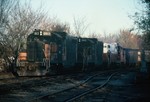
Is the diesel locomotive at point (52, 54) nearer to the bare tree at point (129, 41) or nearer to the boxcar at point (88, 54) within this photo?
the boxcar at point (88, 54)

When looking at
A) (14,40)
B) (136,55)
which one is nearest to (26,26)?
(14,40)

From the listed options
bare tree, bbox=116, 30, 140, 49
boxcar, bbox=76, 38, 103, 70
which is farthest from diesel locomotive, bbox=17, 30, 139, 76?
bare tree, bbox=116, 30, 140, 49

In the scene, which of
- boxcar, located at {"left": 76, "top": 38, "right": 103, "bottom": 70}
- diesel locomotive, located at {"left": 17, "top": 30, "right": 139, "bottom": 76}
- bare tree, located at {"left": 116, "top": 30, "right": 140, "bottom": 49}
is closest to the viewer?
diesel locomotive, located at {"left": 17, "top": 30, "right": 139, "bottom": 76}

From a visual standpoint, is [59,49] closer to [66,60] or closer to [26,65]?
[66,60]

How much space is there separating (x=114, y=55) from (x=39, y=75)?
18673 millimetres

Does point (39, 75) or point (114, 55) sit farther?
point (114, 55)

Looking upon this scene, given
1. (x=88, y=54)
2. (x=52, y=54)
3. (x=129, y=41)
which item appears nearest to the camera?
(x=52, y=54)

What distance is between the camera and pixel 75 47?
29.6 meters

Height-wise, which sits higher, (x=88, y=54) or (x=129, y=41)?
(x=129, y=41)

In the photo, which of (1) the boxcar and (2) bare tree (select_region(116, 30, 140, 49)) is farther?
(2) bare tree (select_region(116, 30, 140, 49))

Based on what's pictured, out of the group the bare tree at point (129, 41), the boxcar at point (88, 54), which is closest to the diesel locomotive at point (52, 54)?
the boxcar at point (88, 54)

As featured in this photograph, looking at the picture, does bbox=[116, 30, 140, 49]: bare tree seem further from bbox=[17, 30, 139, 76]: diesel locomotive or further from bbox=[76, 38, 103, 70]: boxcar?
bbox=[17, 30, 139, 76]: diesel locomotive

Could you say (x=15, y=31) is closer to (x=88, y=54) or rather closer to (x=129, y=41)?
(x=88, y=54)

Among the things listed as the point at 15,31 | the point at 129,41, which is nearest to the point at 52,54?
the point at 15,31
